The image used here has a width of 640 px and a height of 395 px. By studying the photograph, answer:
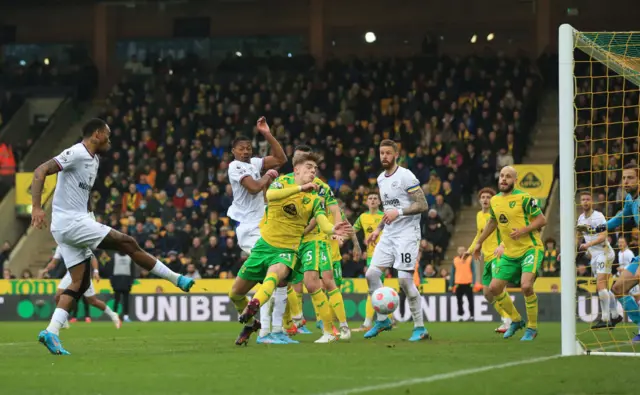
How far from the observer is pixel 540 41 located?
35688 millimetres

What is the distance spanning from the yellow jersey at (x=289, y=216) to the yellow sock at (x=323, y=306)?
2.35 ft

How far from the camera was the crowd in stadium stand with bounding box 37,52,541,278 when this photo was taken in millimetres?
29516

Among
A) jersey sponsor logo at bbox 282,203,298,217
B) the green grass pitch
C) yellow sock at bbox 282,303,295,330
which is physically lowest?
yellow sock at bbox 282,303,295,330

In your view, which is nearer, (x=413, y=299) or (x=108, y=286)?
(x=413, y=299)

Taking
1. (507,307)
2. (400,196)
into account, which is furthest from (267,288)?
(507,307)

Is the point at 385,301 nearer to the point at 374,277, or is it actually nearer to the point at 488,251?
the point at 374,277

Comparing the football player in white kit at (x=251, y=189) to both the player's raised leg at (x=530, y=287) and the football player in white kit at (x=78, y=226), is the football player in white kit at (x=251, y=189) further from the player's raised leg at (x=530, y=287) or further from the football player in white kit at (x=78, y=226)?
the player's raised leg at (x=530, y=287)

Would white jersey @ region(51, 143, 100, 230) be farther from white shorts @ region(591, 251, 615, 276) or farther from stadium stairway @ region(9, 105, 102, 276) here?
stadium stairway @ region(9, 105, 102, 276)

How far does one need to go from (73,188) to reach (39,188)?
0.51 meters

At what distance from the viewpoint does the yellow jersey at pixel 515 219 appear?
47.6 ft

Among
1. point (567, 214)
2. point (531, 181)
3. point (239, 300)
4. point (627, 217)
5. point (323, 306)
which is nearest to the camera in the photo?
point (567, 214)

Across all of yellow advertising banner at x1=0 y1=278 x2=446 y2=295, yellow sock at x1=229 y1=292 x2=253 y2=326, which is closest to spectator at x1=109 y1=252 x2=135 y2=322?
yellow advertising banner at x1=0 y1=278 x2=446 y2=295

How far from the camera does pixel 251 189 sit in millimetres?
13961

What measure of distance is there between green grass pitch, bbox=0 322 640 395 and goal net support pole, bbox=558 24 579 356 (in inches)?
14.4
